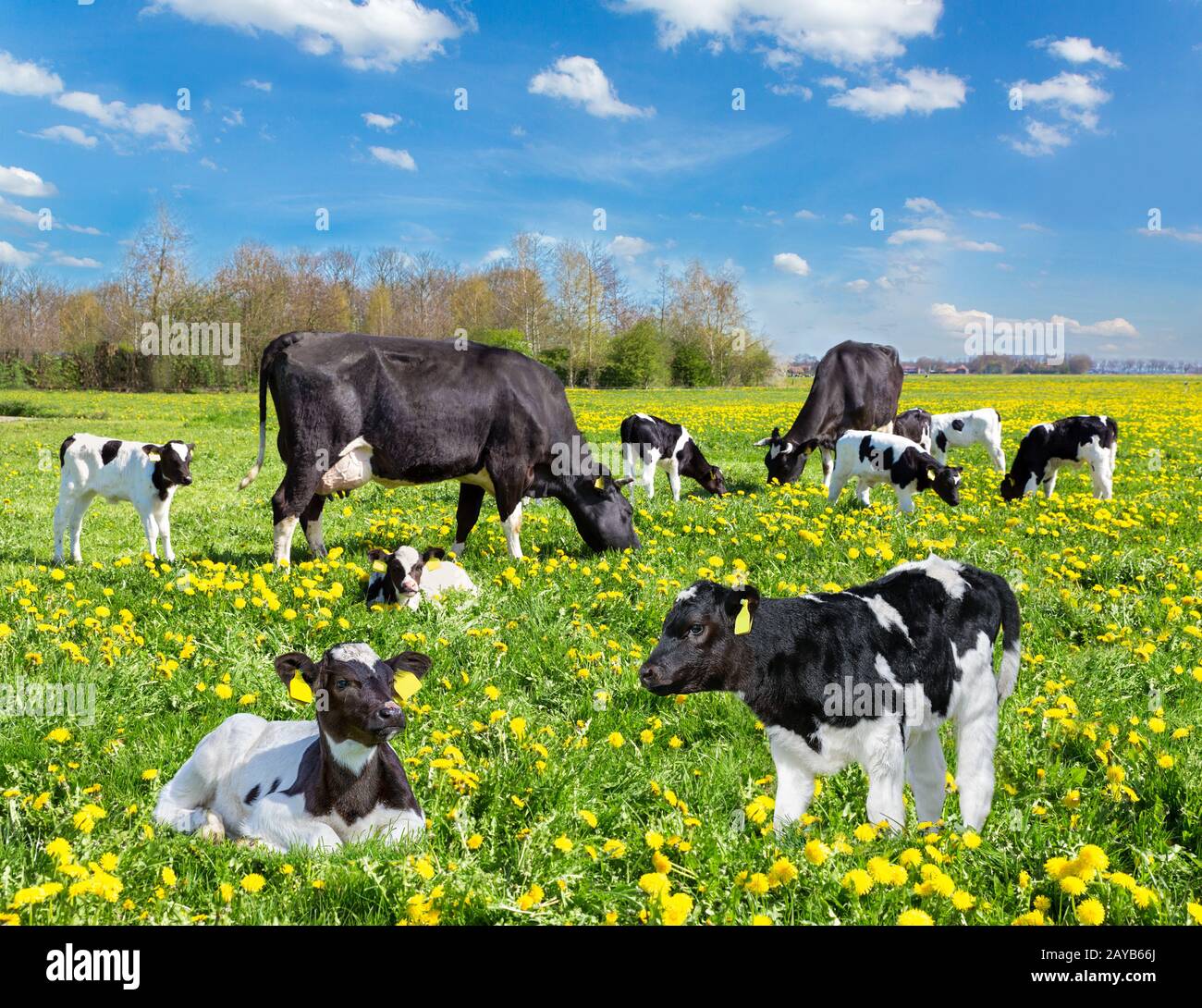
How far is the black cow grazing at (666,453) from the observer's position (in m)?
15.0

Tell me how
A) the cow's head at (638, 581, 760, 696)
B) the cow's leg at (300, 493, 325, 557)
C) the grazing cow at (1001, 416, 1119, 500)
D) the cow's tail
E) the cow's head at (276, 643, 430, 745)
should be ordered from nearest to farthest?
the cow's head at (276, 643, 430, 745)
the cow's head at (638, 581, 760, 696)
the cow's tail
the cow's leg at (300, 493, 325, 557)
the grazing cow at (1001, 416, 1119, 500)

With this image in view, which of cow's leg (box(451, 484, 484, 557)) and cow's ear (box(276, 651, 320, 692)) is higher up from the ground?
cow's leg (box(451, 484, 484, 557))

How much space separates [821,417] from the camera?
52.4ft

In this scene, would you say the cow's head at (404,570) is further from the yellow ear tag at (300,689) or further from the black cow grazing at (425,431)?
the yellow ear tag at (300,689)

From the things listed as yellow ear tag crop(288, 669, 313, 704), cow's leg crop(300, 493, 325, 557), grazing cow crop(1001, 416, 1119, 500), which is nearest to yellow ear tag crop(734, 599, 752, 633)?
yellow ear tag crop(288, 669, 313, 704)

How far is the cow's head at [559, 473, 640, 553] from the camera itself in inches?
357

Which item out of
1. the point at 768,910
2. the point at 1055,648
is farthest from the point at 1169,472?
the point at 768,910

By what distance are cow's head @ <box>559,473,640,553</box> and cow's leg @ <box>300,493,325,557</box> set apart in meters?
2.65

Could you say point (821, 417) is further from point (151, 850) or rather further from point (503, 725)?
point (151, 850)

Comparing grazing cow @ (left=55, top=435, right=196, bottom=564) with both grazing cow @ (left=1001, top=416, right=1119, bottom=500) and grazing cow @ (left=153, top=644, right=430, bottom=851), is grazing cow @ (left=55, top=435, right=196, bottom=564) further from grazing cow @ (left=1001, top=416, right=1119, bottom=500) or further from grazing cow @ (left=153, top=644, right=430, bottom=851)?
grazing cow @ (left=1001, top=416, right=1119, bottom=500)

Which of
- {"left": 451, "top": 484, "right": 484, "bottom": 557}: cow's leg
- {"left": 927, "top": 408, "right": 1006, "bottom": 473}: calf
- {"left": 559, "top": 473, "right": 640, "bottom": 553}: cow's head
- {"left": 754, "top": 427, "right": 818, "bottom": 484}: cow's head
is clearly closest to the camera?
{"left": 559, "top": 473, "right": 640, "bottom": 553}: cow's head

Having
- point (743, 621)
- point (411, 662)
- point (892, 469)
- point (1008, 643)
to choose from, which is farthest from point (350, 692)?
point (892, 469)

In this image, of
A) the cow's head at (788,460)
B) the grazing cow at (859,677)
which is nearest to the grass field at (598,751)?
the grazing cow at (859,677)
